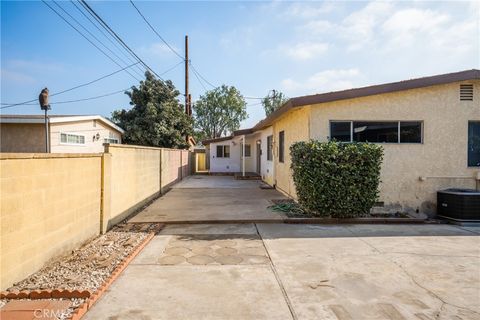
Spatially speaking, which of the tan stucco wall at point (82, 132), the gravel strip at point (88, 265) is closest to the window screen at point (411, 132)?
the gravel strip at point (88, 265)

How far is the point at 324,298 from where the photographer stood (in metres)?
3.48

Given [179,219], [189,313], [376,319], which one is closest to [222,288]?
[189,313]

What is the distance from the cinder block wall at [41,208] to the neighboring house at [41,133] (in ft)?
29.9

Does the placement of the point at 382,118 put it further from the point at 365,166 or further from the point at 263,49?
the point at 263,49

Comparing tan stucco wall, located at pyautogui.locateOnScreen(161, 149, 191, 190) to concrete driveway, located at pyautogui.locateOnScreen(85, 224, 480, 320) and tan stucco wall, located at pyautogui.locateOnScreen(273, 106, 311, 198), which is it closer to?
tan stucco wall, located at pyautogui.locateOnScreen(273, 106, 311, 198)

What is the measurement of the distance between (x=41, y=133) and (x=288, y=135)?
10.3 m

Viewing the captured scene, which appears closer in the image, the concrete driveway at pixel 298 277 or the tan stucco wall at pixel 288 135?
the concrete driveway at pixel 298 277

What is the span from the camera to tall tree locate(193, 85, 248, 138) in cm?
4681

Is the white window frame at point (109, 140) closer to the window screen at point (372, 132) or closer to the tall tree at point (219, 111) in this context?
the window screen at point (372, 132)

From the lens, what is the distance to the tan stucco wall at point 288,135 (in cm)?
895

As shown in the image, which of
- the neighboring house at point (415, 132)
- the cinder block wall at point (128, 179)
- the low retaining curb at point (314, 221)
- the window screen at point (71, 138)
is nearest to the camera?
the cinder block wall at point (128, 179)

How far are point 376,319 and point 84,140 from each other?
16021mm

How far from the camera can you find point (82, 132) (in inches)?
611

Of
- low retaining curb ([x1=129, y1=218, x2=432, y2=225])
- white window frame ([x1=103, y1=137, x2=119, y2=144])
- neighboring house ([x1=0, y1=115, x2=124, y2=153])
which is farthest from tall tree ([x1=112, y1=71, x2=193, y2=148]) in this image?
low retaining curb ([x1=129, y1=218, x2=432, y2=225])
